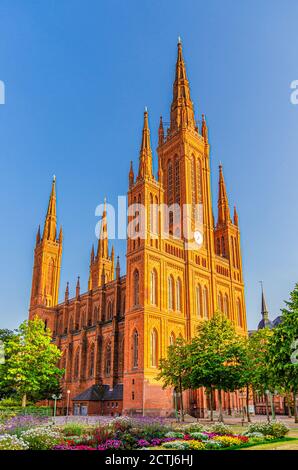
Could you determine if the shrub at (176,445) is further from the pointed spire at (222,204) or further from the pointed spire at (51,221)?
the pointed spire at (51,221)

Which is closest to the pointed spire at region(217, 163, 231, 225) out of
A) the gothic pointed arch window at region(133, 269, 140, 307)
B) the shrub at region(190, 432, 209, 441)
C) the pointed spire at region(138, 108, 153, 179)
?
the pointed spire at region(138, 108, 153, 179)

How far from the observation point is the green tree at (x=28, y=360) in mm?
47656

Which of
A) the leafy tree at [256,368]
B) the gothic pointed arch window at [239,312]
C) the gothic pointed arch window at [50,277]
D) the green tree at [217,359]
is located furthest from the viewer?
the gothic pointed arch window at [50,277]

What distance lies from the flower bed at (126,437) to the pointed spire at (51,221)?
75400 mm

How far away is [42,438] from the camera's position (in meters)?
16.6

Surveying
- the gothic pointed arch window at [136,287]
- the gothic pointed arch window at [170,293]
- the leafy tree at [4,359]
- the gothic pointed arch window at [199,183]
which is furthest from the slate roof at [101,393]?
the gothic pointed arch window at [199,183]

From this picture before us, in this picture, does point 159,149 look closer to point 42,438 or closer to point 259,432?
point 259,432

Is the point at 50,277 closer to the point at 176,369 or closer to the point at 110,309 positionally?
the point at 110,309

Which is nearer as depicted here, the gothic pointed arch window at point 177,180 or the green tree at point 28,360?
the green tree at point 28,360

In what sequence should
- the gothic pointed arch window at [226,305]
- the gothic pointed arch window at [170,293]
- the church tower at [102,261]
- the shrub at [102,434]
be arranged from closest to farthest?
the shrub at [102,434] → the gothic pointed arch window at [170,293] → the gothic pointed arch window at [226,305] → the church tower at [102,261]

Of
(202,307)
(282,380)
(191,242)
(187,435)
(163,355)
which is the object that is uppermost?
(191,242)

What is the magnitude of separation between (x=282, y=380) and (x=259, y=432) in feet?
13.3
